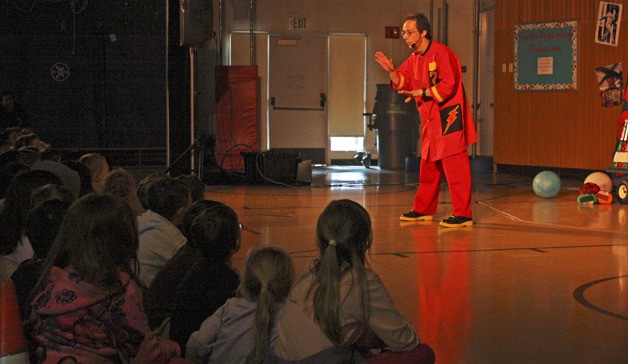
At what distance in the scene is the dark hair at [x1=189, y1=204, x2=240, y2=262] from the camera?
10.4 feet

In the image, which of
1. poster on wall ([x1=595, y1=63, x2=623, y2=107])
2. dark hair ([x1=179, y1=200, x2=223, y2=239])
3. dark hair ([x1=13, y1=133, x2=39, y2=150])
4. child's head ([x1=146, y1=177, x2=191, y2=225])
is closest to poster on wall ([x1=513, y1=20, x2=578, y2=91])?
poster on wall ([x1=595, y1=63, x2=623, y2=107])

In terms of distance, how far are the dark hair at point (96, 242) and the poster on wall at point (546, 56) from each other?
10364 mm

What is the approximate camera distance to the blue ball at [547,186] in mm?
9516

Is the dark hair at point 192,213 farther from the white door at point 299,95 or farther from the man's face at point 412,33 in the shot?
the white door at point 299,95

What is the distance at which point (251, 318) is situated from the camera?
287cm

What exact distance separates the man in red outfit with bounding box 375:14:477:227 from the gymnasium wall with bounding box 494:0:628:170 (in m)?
4.57

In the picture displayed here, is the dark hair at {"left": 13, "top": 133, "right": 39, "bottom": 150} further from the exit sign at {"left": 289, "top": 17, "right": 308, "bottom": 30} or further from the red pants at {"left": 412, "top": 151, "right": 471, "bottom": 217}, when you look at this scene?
the exit sign at {"left": 289, "top": 17, "right": 308, "bottom": 30}

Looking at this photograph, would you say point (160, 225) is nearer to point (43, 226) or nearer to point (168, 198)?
point (168, 198)

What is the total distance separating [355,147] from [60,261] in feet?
46.0

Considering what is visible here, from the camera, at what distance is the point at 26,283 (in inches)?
113

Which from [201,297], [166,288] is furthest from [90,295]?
[166,288]

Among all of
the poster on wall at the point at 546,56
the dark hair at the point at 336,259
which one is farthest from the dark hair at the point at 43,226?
the poster on wall at the point at 546,56

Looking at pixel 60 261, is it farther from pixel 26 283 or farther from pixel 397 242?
pixel 397 242

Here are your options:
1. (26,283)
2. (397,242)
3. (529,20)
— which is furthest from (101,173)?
(529,20)
